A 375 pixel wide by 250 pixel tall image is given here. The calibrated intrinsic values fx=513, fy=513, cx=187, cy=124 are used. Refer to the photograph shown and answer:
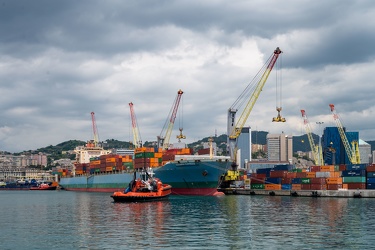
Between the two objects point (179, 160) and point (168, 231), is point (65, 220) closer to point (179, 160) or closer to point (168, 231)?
point (168, 231)

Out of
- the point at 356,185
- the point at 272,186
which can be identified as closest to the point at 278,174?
the point at 272,186

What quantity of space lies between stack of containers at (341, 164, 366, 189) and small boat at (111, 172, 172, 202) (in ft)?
171

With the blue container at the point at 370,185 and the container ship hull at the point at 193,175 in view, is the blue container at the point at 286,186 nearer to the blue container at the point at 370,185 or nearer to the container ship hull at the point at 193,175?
the blue container at the point at 370,185

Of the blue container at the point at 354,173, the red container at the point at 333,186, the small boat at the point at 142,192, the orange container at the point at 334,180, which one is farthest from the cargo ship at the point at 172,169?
the blue container at the point at 354,173

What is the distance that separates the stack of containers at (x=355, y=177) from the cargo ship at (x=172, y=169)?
31740 mm

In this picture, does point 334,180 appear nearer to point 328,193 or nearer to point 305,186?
point 328,193

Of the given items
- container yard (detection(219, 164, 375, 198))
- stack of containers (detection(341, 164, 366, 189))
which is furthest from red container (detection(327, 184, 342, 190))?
stack of containers (detection(341, 164, 366, 189))

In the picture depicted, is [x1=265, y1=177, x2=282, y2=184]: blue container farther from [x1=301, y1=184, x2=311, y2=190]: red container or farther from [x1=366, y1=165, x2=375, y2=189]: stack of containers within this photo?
[x1=366, y1=165, x2=375, y2=189]: stack of containers

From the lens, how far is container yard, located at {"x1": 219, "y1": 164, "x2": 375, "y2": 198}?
125250 millimetres

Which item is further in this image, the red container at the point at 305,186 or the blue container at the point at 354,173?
the red container at the point at 305,186

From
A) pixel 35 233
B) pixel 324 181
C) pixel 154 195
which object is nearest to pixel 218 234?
pixel 35 233

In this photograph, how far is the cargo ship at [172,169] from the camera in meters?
114

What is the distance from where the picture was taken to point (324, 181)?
13025 cm

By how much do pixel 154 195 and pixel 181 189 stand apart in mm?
23931
